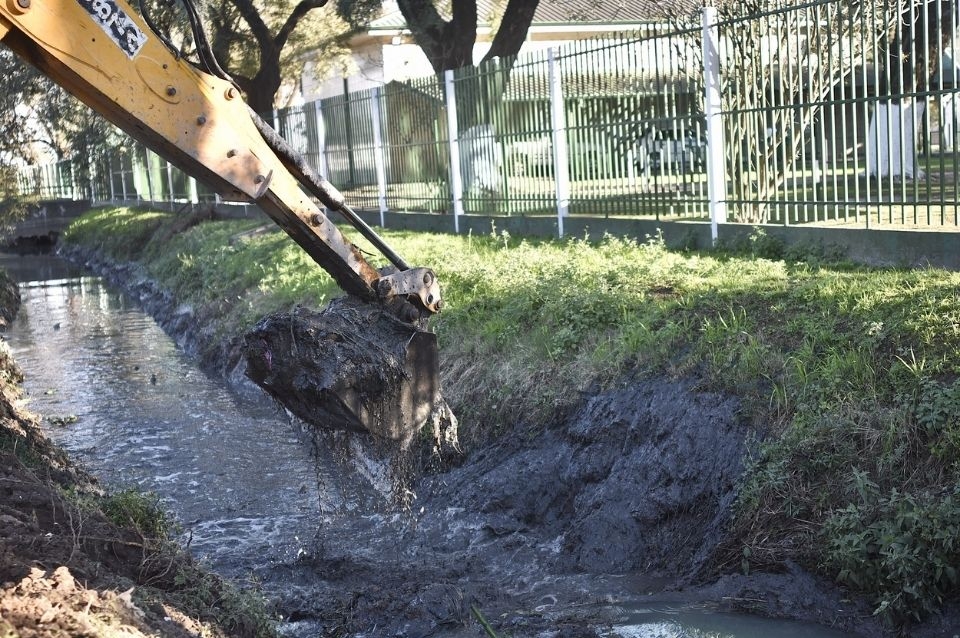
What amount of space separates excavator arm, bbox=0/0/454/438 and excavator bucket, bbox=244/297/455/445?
0.04 ft

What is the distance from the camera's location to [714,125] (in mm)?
11172

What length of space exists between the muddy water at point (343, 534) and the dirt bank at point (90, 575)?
95cm

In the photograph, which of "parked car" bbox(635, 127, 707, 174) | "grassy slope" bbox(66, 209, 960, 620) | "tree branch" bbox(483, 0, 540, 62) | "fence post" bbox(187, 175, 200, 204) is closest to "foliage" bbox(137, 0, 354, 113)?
"tree branch" bbox(483, 0, 540, 62)

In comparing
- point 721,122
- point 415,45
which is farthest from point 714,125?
point 415,45

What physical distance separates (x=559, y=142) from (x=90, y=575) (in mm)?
9971

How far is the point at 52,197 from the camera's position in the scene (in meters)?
42.7

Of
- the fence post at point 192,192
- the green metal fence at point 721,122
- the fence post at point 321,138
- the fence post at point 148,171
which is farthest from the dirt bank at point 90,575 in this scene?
the fence post at point 148,171

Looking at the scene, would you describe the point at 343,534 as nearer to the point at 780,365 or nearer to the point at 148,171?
the point at 780,365

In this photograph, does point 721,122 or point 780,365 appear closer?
point 780,365

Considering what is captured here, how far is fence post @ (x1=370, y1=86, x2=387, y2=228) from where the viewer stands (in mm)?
19016

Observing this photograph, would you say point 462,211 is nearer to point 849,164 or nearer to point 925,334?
point 849,164

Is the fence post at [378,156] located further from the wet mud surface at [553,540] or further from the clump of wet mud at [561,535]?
the clump of wet mud at [561,535]

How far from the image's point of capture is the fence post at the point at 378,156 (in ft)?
62.4

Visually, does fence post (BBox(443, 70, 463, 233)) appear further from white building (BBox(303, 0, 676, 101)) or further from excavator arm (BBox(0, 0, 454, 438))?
white building (BBox(303, 0, 676, 101))
